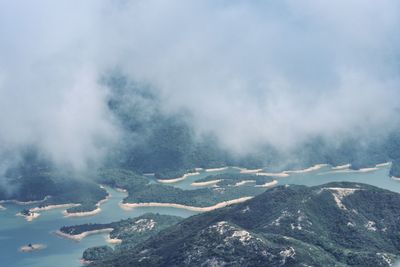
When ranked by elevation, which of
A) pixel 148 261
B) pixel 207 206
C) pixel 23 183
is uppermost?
pixel 23 183

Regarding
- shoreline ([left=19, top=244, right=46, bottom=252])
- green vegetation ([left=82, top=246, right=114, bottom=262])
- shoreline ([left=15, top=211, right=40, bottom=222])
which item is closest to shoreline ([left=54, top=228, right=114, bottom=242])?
shoreline ([left=19, top=244, right=46, bottom=252])

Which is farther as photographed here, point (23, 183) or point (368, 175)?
point (368, 175)

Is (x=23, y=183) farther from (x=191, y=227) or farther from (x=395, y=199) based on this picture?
(x=395, y=199)

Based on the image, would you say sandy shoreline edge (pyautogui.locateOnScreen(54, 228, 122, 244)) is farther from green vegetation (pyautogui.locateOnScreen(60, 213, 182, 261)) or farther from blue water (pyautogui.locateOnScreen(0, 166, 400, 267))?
blue water (pyautogui.locateOnScreen(0, 166, 400, 267))

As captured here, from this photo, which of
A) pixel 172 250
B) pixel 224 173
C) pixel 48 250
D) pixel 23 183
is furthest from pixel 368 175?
pixel 172 250

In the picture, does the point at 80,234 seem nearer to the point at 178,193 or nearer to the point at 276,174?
the point at 178,193

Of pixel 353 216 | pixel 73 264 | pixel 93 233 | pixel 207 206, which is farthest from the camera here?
pixel 207 206

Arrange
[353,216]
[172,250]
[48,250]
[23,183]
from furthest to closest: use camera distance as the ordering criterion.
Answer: [23,183], [48,250], [353,216], [172,250]
